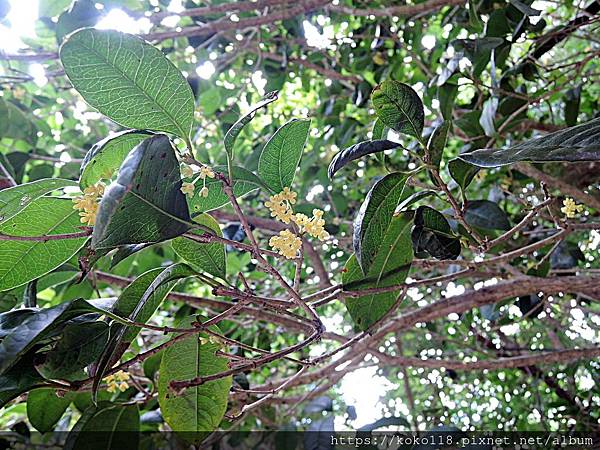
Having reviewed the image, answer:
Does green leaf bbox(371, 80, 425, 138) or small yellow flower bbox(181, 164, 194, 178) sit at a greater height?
green leaf bbox(371, 80, 425, 138)

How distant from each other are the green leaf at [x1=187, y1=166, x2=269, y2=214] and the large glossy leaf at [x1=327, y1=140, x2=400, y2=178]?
10 centimetres

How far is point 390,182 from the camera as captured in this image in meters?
0.63

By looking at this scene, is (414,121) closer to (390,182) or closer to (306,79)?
(390,182)

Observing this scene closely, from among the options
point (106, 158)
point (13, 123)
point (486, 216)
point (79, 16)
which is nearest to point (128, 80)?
point (106, 158)

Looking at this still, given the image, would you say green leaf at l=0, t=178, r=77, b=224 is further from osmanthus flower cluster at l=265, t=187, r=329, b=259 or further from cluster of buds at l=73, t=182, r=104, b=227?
osmanthus flower cluster at l=265, t=187, r=329, b=259

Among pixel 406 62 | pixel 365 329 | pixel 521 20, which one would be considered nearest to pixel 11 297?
pixel 365 329

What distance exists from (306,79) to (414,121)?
4.22 feet

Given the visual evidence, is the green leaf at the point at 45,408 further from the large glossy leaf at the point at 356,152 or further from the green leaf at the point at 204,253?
the large glossy leaf at the point at 356,152

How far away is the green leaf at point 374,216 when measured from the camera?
61cm

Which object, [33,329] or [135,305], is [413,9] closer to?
[135,305]

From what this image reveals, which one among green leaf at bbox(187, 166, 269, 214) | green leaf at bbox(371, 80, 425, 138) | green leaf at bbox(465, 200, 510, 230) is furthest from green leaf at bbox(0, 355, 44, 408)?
green leaf at bbox(465, 200, 510, 230)

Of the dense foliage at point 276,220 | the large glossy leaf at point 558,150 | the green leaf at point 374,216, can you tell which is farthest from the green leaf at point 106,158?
the large glossy leaf at point 558,150

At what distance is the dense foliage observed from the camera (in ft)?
1.87

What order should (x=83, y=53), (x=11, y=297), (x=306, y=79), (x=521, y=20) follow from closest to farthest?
(x=83, y=53), (x=11, y=297), (x=521, y=20), (x=306, y=79)
